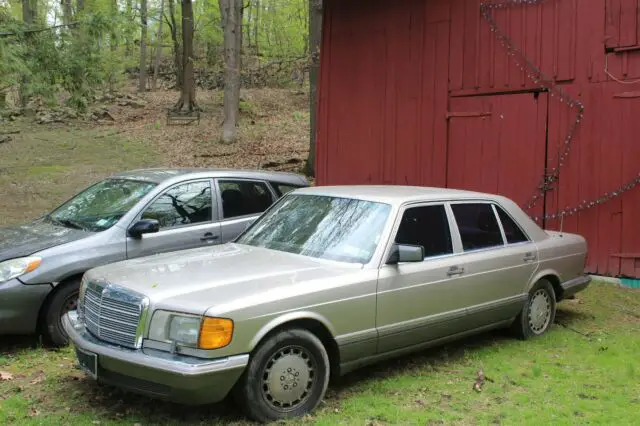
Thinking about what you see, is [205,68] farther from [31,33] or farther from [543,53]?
[543,53]

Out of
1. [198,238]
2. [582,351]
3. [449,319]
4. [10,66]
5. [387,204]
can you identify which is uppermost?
[10,66]

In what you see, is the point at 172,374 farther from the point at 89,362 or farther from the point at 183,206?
the point at 183,206

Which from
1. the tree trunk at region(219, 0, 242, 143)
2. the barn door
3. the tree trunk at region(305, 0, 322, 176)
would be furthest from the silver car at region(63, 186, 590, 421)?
the tree trunk at region(219, 0, 242, 143)

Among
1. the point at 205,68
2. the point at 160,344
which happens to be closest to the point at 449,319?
the point at 160,344

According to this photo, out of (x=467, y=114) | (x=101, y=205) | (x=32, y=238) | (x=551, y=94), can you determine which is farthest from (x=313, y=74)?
(x=32, y=238)

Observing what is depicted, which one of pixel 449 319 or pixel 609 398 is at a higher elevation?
pixel 449 319

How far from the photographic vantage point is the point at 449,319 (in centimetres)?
521

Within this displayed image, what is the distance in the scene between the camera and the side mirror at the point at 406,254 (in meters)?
4.63

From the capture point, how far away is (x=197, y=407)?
434 cm

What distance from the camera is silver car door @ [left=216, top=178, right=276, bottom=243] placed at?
695cm

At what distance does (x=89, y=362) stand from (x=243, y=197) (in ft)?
11.3

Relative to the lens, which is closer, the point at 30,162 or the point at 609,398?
the point at 609,398

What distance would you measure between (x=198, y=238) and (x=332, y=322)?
2759mm

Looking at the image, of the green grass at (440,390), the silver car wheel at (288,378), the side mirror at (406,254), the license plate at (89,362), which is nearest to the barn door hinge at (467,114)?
the green grass at (440,390)
